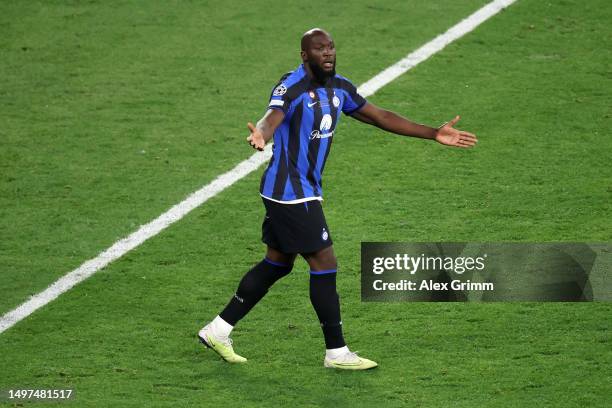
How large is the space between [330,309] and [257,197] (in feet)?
9.64

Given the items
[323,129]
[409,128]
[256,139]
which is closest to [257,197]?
[409,128]

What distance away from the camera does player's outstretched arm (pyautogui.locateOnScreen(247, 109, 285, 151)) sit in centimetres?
714

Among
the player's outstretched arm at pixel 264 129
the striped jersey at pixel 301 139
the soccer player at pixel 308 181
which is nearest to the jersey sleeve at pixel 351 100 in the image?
the soccer player at pixel 308 181

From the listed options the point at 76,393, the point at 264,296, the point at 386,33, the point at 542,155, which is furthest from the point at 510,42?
the point at 76,393

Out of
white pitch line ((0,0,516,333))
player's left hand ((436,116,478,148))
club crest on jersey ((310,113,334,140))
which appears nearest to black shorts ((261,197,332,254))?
club crest on jersey ((310,113,334,140))

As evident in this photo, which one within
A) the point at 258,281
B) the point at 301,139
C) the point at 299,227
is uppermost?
the point at 301,139

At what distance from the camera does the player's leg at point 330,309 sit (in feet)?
26.0

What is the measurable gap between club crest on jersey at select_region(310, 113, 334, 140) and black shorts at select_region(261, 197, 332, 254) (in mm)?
403

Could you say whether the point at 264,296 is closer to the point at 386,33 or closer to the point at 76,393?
the point at 76,393

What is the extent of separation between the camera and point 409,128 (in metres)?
8.23

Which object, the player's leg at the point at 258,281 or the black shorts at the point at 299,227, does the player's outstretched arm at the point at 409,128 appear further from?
the player's leg at the point at 258,281

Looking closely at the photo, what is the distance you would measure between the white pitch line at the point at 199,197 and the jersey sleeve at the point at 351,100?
2501 millimetres

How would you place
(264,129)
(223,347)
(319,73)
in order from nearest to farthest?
(264,129) < (319,73) < (223,347)

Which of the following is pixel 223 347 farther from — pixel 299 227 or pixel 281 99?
pixel 281 99
